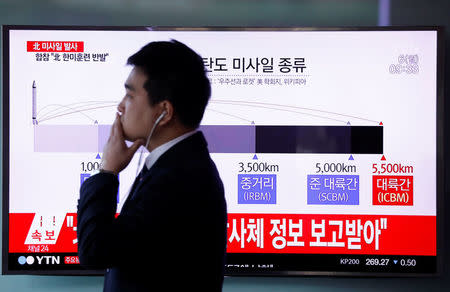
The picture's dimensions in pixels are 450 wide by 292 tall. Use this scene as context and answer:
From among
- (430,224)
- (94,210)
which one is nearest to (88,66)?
(94,210)

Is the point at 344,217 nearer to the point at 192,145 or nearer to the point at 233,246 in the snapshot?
the point at 233,246

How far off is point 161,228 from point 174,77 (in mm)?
384

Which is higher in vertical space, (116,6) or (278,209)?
(116,6)

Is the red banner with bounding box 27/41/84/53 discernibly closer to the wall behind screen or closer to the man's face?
the wall behind screen

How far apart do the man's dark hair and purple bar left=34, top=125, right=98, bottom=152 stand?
43.4 inches

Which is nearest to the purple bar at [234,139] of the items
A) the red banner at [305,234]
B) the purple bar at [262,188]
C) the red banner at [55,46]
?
the purple bar at [262,188]

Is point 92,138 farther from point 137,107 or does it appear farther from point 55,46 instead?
point 137,107

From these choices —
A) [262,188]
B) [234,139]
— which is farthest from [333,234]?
[234,139]

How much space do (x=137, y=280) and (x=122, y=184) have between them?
3.89 feet

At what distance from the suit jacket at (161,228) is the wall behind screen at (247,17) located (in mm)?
1324

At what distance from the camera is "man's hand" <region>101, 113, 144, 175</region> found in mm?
1294

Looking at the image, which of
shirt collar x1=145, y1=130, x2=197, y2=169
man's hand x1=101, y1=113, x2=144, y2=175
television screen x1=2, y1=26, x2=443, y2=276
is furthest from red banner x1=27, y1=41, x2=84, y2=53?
shirt collar x1=145, y1=130, x2=197, y2=169

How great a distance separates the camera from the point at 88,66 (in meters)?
2.32

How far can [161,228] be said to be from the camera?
1139 mm
